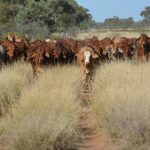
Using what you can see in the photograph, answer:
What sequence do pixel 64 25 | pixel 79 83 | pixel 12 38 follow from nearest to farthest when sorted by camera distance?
pixel 79 83 → pixel 12 38 → pixel 64 25

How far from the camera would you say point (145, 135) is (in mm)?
10289

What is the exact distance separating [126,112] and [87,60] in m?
9.02

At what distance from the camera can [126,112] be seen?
36.6 feet

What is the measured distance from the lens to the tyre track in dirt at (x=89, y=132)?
11.3 meters

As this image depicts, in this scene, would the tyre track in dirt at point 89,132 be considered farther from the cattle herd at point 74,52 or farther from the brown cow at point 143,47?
the brown cow at point 143,47

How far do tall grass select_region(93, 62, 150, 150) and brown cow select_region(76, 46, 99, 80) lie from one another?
430cm

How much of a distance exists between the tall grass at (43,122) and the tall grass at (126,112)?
67cm

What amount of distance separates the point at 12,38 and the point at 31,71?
26.0 feet

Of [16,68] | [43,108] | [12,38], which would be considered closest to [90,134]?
[43,108]

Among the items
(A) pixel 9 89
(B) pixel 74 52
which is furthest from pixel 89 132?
(B) pixel 74 52

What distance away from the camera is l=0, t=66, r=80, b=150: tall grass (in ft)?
34.5

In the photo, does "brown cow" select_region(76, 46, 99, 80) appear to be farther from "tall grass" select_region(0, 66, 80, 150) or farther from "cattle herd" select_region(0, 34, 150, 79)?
"tall grass" select_region(0, 66, 80, 150)

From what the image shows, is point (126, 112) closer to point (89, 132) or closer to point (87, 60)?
point (89, 132)

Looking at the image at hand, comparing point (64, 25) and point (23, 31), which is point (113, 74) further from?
point (64, 25)
